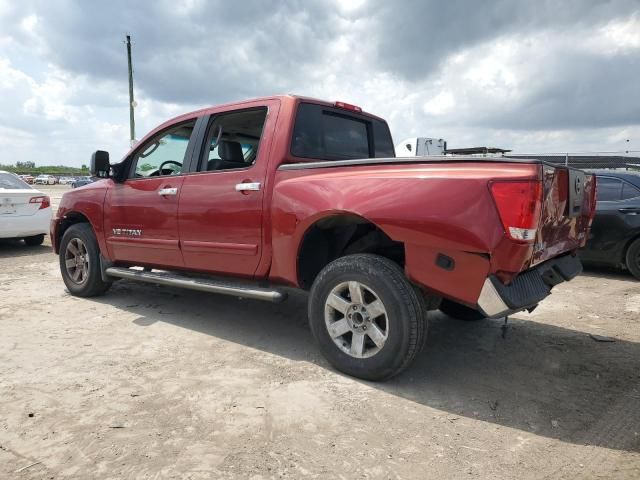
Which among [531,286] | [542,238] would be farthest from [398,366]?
[542,238]

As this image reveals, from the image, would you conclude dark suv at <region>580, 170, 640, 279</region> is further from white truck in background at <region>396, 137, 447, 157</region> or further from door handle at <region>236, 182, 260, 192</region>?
white truck in background at <region>396, 137, 447, 157</region>

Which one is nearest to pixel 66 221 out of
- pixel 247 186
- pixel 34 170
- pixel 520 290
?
pixel 247 186

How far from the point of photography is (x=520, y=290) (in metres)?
2.80

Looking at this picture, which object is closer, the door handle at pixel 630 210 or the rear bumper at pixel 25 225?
the door handle at pixel 630 210

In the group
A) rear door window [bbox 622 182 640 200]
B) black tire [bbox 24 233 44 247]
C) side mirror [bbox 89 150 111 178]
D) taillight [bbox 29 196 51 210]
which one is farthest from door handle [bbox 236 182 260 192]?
black tire [bbox 24 233 44 247]

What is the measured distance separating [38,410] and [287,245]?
184 cm

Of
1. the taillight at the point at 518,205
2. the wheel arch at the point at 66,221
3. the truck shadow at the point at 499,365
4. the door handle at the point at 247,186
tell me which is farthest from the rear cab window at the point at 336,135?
the wheel arch at the point at 66,221

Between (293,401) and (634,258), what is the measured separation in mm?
5902

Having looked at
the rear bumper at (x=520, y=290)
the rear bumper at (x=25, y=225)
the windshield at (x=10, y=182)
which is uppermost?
the windshield at (x=10, y=182)

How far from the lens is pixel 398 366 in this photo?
118 inches

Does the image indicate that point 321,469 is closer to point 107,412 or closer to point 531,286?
point 107,412

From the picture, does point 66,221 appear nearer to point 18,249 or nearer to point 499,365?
point 18,249

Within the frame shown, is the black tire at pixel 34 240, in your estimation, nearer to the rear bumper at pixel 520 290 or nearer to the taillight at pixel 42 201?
the taillight at pixel 42 201

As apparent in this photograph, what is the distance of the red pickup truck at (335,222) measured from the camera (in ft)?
8.80
